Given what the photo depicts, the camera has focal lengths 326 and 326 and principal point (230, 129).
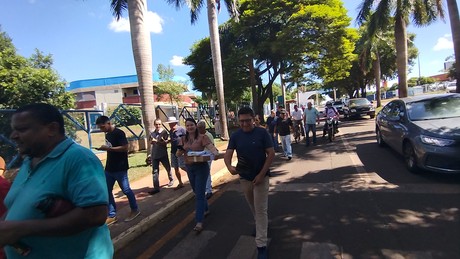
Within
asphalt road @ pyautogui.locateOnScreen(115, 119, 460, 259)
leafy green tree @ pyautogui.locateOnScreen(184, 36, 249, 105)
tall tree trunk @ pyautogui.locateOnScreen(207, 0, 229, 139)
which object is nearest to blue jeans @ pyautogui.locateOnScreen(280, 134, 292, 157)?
asphalt road @ pyautogui.locateOnScreen(115, 119, 460, 259)

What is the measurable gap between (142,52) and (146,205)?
5815 millimetres

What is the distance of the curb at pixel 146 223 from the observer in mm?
4703

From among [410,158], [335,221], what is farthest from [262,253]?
[410,158]

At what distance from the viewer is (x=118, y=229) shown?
5180mm

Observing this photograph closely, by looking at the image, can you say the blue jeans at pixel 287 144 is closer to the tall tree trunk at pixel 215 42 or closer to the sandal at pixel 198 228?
the sandal at pixel 198 228

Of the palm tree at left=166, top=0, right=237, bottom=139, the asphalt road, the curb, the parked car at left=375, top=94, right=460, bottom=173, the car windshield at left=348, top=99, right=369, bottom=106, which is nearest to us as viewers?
the asphalt road

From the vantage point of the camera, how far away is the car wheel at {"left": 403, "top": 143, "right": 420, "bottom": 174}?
6770 millimetres

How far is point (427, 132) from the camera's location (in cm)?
634

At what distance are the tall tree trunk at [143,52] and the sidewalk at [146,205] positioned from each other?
8.24 ft

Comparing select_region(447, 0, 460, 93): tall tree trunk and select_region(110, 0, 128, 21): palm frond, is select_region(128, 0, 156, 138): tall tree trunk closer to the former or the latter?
select_region(110, 0, 128, 21): palm frond

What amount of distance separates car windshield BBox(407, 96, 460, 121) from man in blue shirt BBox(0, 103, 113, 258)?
293 inches

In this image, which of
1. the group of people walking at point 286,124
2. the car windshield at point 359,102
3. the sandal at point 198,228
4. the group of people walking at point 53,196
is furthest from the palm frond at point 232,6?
the group of people walking at point 53,196

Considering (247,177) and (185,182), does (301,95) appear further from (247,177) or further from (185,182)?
(247,177)

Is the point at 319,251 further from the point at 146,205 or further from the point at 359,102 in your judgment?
the point at 359,102
